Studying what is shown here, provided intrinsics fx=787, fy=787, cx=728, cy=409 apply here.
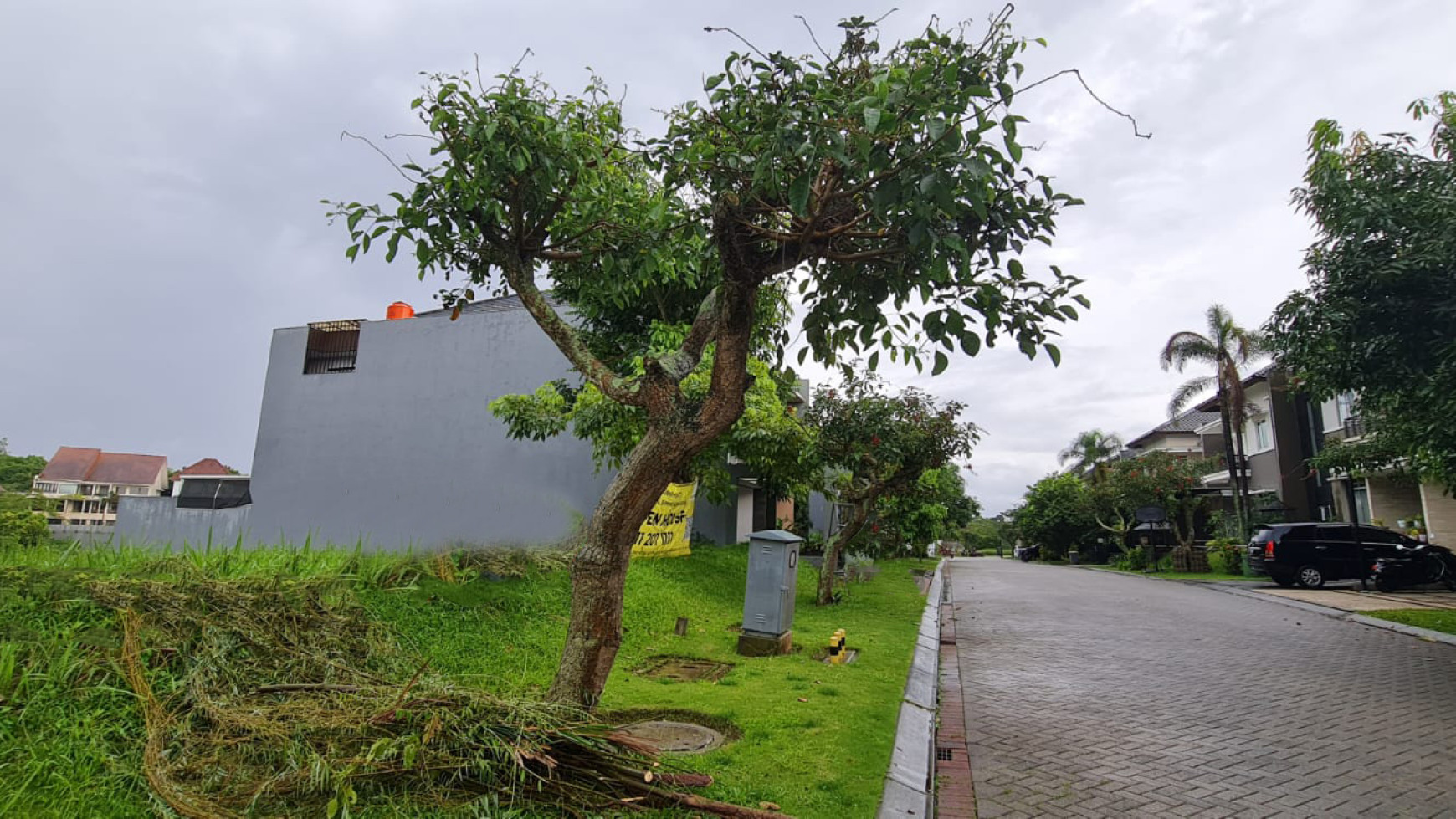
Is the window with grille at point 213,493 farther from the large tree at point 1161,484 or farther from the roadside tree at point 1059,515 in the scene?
the roadside tree at point 1059,515

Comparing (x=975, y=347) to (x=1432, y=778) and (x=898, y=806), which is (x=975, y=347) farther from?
(x=1432, y=778)

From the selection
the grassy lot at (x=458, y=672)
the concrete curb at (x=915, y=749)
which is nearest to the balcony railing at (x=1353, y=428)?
the grassy lot at (x=458, y=672)

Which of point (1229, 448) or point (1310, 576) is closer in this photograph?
point (1310, 576)

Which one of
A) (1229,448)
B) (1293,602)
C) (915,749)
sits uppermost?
(1229,448)

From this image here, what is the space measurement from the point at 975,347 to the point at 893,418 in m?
8.81

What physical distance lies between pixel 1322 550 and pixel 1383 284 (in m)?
13.6

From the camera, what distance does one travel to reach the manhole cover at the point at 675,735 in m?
5.17

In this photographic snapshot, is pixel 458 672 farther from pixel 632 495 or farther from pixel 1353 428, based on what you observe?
pixel 1353 428

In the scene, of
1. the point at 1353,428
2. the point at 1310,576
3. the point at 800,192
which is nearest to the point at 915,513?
the point at 1310,576

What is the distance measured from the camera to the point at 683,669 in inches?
309

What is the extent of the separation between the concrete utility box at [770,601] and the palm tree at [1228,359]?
24.4 m

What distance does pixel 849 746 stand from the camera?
17.2 ft

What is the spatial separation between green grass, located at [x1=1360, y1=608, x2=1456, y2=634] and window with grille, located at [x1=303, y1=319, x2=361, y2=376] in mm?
20349

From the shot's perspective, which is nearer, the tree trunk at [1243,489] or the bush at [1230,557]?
the bush at [1230,557]
